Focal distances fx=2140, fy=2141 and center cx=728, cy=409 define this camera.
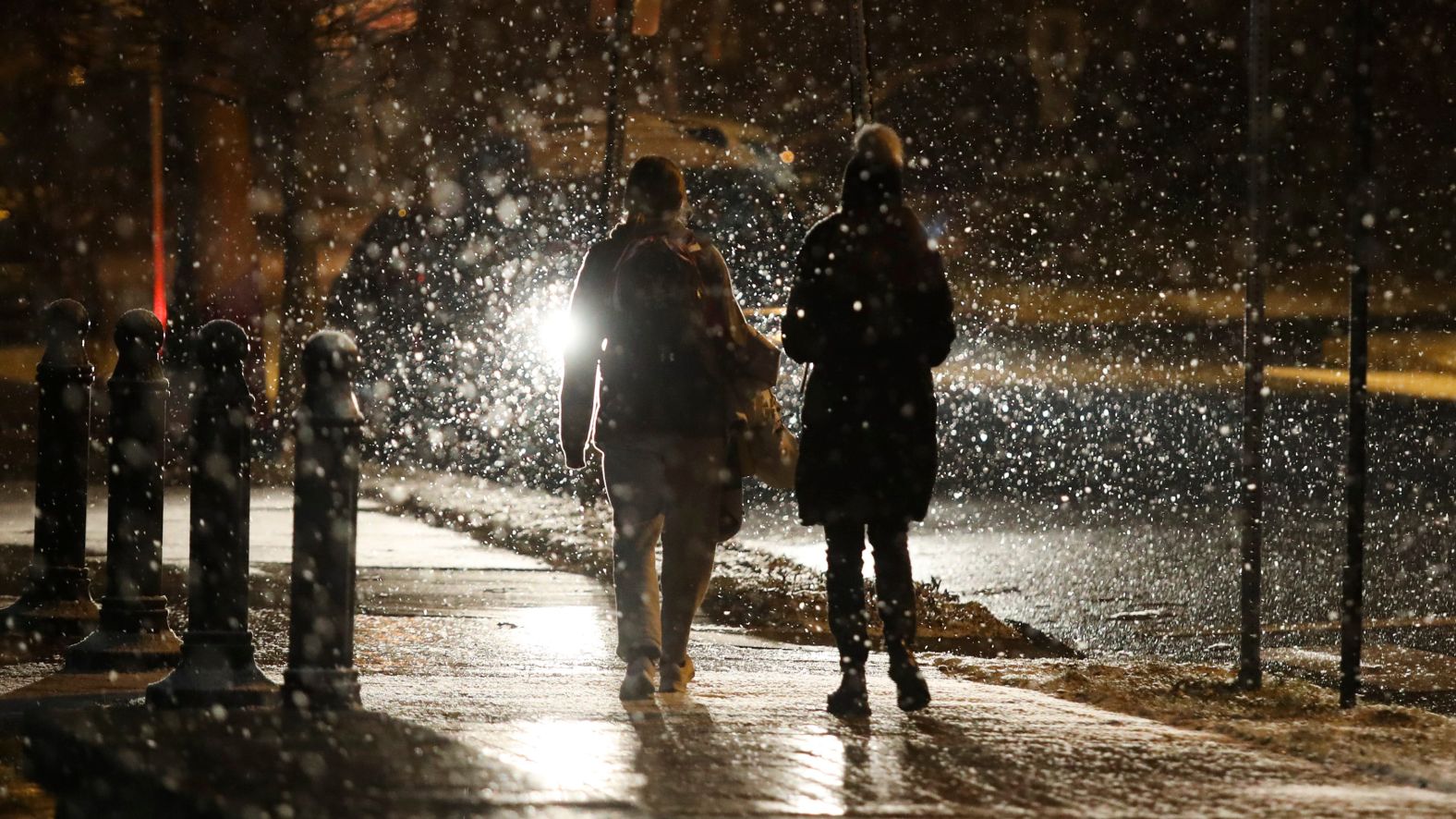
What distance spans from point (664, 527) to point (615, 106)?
8.41m

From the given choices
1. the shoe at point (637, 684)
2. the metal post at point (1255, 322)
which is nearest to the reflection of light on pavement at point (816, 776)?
the shoe at point (637, 684)

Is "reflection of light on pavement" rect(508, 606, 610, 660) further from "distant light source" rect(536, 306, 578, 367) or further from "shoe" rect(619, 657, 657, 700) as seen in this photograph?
"distant light source" rect(536, 306, 578, 367)

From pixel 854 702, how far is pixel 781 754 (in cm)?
93

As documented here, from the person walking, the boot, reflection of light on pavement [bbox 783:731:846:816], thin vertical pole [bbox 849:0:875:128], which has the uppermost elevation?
thin vertical pole [bbox 849:0:875:128]

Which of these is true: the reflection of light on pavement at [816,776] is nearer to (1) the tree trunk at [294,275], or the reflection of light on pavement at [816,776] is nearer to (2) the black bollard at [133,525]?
(2) the black bollard at [133,525]

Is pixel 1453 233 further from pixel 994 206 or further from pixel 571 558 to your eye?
pixel 571 558

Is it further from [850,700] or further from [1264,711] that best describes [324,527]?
[1264,711]

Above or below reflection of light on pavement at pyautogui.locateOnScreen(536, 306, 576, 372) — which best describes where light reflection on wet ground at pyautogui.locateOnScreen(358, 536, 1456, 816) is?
below

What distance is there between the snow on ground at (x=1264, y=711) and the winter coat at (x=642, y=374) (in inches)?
64.6

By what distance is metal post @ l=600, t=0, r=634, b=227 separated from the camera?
1462cm

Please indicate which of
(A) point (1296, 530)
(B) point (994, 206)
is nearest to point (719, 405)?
(A) point (1296, 530)

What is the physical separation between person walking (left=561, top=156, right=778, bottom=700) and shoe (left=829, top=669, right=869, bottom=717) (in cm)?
72

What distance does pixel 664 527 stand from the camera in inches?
277

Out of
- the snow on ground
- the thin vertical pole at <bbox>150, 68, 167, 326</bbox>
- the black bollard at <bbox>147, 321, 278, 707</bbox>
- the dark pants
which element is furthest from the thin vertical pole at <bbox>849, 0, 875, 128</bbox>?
the thin vertical pole at <bbox>150, 68, 167, 326</bbox>
